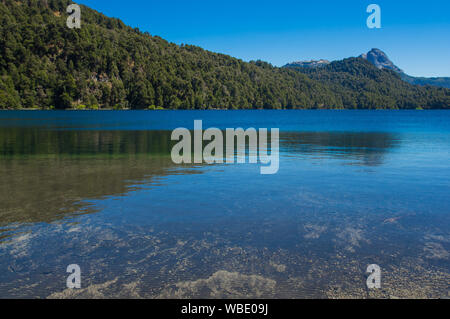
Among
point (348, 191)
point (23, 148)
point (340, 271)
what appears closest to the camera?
point (340, 271)

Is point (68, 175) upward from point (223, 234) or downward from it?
upward

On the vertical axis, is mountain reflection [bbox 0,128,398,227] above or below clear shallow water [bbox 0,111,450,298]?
above

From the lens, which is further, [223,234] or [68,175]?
[68,175]

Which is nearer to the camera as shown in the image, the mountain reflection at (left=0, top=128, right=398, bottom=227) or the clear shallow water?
the clear shallow water

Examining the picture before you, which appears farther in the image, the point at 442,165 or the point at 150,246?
the point at 442,165

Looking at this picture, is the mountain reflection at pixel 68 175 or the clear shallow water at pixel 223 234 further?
the mountain reflection at pixel 68 175

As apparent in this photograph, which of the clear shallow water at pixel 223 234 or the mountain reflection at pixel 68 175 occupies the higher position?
the mountain reflection at pixel 68 175

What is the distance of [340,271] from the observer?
29.1ft

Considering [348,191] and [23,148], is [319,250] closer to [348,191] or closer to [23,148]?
[348,191]
